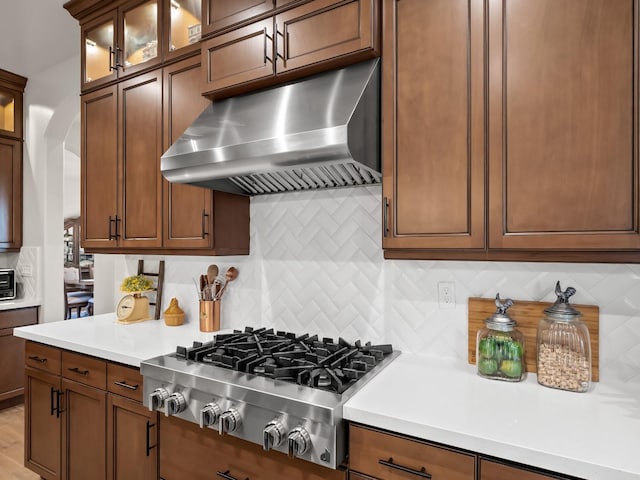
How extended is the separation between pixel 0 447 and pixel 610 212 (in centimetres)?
Answer: 400

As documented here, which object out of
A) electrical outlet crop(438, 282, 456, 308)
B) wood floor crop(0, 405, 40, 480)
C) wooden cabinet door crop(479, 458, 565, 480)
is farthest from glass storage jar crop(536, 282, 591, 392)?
wood floor crop(0, 405, 40, 480)

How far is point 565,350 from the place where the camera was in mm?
1351

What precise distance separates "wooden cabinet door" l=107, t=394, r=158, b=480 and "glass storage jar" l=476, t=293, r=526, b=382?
4.53ft

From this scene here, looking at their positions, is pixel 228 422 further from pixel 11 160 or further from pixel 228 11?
pixel 11 160

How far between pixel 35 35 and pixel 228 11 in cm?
211

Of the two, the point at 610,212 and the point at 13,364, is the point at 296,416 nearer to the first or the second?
the point at 610,212

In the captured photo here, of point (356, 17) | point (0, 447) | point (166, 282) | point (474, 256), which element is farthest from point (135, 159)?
point (0, 447)

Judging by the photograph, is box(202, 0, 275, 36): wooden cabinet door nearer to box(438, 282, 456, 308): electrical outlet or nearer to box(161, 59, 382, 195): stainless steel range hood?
box(161, 59, 382, 195): stainless steel range hood

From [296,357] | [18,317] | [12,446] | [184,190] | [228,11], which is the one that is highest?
[228,11]

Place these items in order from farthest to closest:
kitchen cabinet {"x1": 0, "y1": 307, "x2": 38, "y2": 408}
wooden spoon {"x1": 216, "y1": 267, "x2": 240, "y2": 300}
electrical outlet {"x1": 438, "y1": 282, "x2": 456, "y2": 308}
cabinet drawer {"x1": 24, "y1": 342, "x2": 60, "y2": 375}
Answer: kitchen cabinet {"x1": 0, "y1": 307, "x2": 38, "y2": 408} → wooden spoon {"x1": 216, "y1": 267, "x2": 240, "y2": 300} → cabinet drawer {"x1": 24, "y1": 342, "x2": 60, "y2": 375} → electrical outlet {"x1": 438, "y1": 282, "x2": 456, "y2": 308}

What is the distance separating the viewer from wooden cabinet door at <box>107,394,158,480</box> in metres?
1.72

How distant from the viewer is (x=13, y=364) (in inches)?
140

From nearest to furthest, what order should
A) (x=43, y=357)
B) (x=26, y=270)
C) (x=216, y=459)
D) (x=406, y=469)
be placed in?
(x=406, y=469) → (x=216, y=459) → (x=43, y=357) → (x=26, y=270)

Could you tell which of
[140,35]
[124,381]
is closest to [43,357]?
[124,381]
